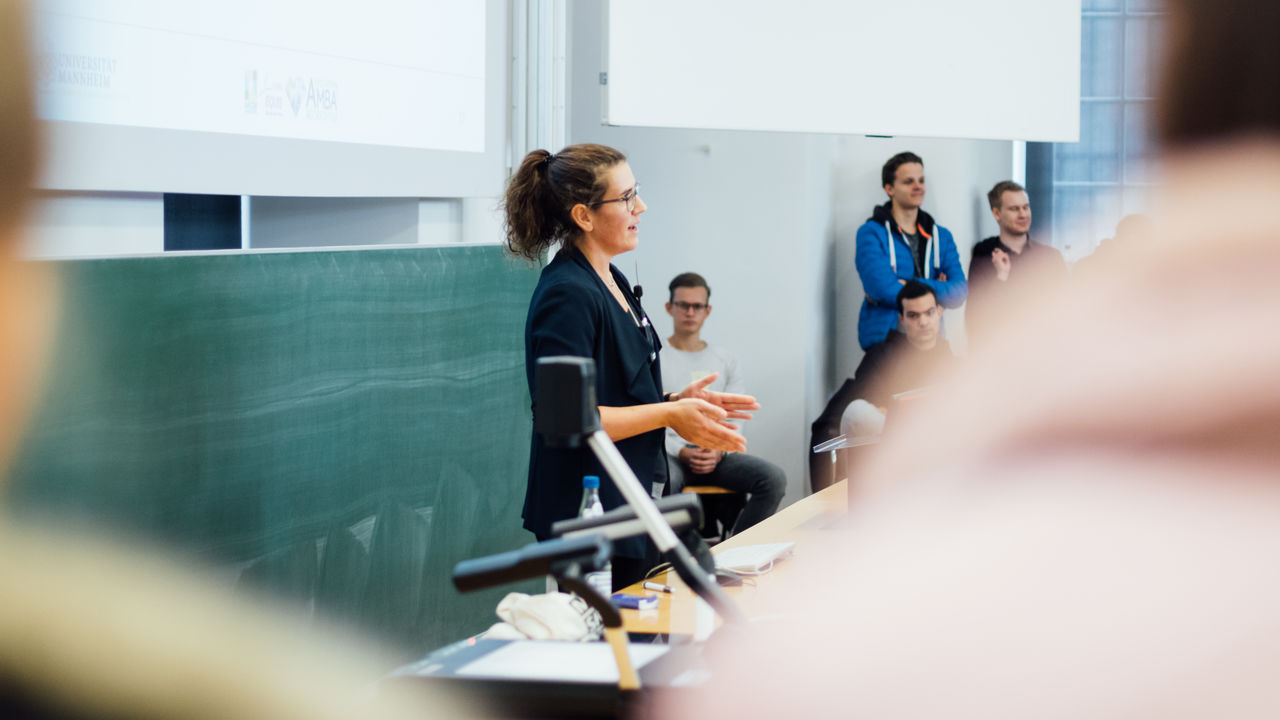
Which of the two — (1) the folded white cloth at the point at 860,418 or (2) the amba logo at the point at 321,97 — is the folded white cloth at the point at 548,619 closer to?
(2) the amba logo at the point at 321,97

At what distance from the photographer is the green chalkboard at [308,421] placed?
2.04 m

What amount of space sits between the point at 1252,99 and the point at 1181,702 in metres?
0.17

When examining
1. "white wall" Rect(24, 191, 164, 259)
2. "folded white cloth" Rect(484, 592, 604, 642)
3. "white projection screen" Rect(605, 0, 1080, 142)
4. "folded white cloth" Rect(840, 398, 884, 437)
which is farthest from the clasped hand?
"folded white cloth" Rect(840, 398, 884, 437)

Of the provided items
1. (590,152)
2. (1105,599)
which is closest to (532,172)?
(590,152)

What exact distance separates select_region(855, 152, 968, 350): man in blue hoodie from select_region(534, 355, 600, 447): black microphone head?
433 centimetres

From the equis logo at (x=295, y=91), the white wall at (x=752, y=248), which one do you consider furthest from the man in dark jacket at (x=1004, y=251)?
the equis logo at (x=295, y=91)

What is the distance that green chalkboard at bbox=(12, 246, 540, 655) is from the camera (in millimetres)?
2041

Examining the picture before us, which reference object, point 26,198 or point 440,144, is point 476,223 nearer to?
point 440,144

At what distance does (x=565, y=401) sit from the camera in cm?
76

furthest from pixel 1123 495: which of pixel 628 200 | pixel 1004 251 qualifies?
pixel 1004 251

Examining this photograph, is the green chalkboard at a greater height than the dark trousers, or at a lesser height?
Answer: greater

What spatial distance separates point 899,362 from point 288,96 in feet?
9.59

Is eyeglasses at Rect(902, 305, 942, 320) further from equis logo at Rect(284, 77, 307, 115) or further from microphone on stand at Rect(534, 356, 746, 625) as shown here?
microphone on stand at Rect(534, 356, 746, 625)

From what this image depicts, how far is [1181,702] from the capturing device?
323 millimetres
